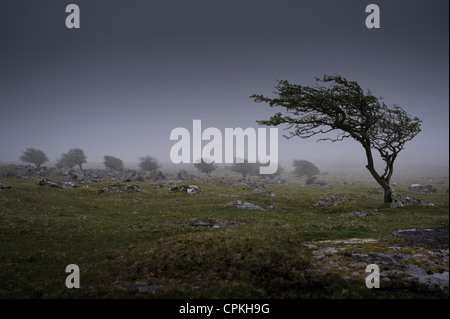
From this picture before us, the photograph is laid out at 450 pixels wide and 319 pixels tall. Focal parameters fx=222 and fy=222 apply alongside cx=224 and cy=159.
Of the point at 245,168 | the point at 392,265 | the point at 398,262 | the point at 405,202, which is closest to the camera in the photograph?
the point at 392,265

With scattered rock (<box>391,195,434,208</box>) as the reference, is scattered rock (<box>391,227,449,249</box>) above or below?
above

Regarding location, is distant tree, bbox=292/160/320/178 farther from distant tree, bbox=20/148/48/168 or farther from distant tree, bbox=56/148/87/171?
distant tree, bbox=20/148/48/168

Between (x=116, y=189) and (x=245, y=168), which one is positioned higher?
(x=245, y=168)

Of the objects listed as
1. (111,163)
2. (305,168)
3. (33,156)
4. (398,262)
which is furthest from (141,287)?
(33,156)

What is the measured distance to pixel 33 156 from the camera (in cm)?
13112

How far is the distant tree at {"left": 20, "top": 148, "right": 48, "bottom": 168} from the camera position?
13012 cm

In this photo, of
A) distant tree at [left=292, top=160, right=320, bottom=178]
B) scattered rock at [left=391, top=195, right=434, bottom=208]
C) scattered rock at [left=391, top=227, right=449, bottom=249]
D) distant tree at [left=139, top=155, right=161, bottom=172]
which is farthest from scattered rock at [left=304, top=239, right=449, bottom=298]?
distant tree at [left=139, top=155, right=161, bottom=172]

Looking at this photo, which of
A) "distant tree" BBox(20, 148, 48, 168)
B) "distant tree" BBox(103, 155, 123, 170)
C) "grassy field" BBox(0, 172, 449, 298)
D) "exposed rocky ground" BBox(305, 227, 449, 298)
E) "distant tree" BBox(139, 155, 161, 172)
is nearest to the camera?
"exposed rocky ground" BBox(305, 227, 449, 298)

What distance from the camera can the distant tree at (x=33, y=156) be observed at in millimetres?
130125

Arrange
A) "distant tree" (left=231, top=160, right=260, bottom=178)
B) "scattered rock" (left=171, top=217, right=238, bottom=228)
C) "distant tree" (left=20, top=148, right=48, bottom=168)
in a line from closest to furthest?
"scattered rock" (left=171, top=217, right=238, bottom=228) → "distant tree" (left=20, top=148, right=48, bottom=168) → "distant tree" (left=231, top=160, right=260, bottom=178)

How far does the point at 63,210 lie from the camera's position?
83.8 ft

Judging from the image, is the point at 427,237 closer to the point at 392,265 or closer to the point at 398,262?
the point at 398,262

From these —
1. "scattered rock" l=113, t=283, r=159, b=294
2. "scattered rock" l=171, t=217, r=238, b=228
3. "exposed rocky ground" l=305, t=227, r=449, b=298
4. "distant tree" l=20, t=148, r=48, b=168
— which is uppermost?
"distant tree" l=20, t=148, r=48, b=168
